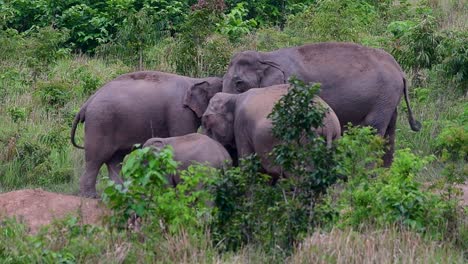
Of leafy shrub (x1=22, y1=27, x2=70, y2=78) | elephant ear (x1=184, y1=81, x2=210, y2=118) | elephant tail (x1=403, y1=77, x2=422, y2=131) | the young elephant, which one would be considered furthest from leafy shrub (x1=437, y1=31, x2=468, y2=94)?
leafy shrub (x1=22, y1=27, x2=70, y2=78)

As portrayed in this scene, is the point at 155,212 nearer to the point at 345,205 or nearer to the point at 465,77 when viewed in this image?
the point at 345,205

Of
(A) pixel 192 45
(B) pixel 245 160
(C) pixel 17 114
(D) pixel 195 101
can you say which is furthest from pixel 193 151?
(A) pixel 192 45

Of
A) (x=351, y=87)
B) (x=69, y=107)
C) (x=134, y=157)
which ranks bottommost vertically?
(x=69, y=107)

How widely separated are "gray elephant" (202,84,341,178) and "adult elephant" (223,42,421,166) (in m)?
1.17

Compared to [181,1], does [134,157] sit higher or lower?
higher

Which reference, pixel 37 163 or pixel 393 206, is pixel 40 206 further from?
pixel 393 206

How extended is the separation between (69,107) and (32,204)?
14.9ft

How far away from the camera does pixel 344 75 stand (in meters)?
13.9

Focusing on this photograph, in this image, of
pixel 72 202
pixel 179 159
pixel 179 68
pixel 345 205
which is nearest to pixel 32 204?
pixel 72 202

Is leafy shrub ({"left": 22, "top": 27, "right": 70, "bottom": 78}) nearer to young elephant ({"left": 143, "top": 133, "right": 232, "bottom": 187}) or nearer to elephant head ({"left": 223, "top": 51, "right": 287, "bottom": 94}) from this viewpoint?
elephant head ({"left": 223, "top": 51, "right": 287, "bottom": 94})

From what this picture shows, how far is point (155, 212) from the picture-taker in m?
9.23

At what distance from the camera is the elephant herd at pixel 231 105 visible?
11859mm

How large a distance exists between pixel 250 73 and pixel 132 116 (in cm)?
164

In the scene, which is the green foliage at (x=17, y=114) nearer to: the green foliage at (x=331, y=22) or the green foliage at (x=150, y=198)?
the green foliage at (x=331, y=22)
